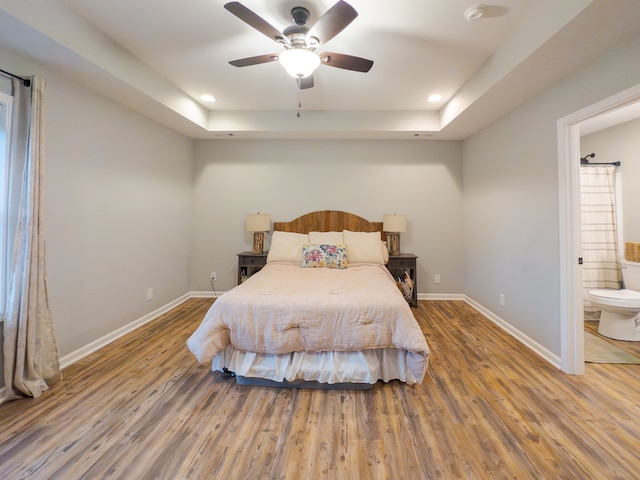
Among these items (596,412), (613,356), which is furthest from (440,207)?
(596,412)

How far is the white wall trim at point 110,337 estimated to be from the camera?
233 cm

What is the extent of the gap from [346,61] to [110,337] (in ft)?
10.7

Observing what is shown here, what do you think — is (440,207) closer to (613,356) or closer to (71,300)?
(613,356)

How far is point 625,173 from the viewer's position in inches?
127

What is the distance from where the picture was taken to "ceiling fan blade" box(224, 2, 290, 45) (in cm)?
155

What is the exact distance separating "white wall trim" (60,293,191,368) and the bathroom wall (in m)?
5.62

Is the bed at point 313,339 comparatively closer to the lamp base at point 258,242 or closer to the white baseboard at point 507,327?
the white baseboard at point 507,327

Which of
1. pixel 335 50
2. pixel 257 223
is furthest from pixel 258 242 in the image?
pixel 335 50

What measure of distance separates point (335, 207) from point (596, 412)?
3247mm

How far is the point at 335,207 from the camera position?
417 centimetres

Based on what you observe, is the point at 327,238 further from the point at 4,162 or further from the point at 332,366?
the point at 4,162

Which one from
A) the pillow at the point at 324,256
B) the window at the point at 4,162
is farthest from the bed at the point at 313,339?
the window at the point at 4,162

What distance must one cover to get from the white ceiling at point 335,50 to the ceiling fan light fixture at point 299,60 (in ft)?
1.08

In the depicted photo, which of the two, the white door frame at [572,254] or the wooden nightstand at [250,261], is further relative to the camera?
the wooden nightstand at [250,261]
